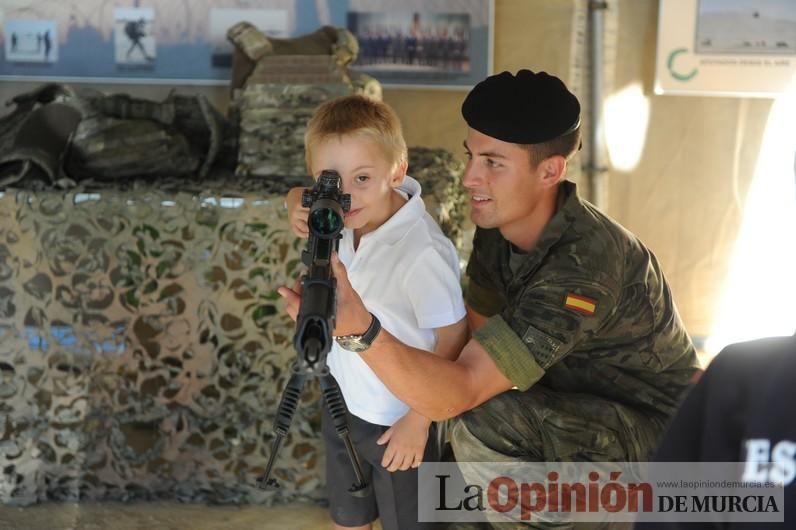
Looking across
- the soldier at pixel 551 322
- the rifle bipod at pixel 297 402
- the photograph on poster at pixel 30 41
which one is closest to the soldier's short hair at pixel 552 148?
the soldier at pixel 551 322

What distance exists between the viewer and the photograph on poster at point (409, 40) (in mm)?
4012

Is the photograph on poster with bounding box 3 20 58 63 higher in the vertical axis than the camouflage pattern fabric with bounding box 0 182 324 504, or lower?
higher

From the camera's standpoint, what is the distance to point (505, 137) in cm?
183

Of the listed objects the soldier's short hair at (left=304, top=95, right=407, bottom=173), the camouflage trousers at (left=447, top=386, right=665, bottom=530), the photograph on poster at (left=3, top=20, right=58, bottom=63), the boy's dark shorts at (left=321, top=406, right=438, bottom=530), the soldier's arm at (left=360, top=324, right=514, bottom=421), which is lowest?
the boy's dark shorts at (left=321, top=406, right=438, bottom=530)

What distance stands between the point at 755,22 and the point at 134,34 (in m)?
2.86

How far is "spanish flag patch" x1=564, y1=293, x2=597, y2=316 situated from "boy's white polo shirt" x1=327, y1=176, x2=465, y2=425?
0.70 ft

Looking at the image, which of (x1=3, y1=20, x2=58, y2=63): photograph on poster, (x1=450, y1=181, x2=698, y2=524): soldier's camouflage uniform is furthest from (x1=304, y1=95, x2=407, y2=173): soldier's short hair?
(x1=3, y1=20, x2=58, y2=63): photograph on poster

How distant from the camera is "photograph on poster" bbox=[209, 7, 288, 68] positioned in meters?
3.96

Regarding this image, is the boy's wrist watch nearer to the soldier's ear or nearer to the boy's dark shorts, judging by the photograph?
the boy's dark shorts

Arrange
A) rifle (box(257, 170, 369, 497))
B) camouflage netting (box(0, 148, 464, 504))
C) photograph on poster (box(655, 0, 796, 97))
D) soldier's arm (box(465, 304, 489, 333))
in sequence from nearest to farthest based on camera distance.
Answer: rifle (box(257, 170, 369, 497))
soldier's arm (box(465, 304, 489, 333))
camouflage netting (box(0, 148, 464, 504))
photograph on poster (box(655, 0, 796, 97))

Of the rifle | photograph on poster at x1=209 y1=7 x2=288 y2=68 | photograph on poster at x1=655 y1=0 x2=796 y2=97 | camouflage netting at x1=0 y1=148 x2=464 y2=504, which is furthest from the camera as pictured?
photograph on poster at x1=655 y1=0 x2=796 y2=97

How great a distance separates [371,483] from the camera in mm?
1980

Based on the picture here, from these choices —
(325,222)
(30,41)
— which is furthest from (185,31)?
(325,222)

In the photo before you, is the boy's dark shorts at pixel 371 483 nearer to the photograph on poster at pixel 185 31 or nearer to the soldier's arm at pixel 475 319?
the soldier's arm at pixel 475 319
